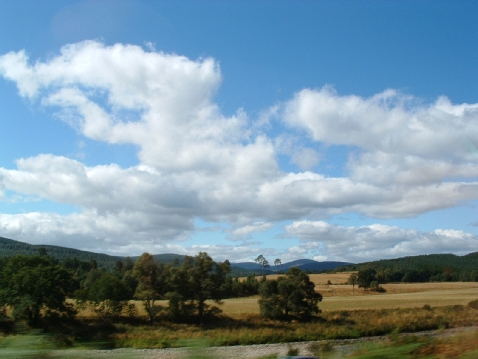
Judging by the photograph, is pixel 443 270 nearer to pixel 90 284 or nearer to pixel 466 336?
pixel 90 284

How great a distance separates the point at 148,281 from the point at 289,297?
17.3 m

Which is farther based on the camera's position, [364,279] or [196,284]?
[364,279]

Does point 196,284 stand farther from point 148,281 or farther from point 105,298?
point 105,298

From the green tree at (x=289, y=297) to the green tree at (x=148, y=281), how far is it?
42.5 feet

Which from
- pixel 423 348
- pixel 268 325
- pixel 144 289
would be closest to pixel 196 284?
pixel 144 289

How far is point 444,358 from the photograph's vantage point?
5059 mm

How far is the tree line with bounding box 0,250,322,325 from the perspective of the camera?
46.0 m

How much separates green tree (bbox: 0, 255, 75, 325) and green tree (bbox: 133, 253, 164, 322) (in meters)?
7.64

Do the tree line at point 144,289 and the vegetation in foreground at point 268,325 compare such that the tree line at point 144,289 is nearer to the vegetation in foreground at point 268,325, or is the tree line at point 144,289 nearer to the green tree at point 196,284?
the green tree at point 196,284

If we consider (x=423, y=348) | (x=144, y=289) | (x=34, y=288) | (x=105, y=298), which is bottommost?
(x=105, y=298)

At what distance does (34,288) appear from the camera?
1809 inches

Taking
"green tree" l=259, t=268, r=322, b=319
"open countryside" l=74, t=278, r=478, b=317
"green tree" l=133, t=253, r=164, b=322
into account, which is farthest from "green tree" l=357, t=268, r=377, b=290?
"green tree" l=133, t=253, r=164, b=322

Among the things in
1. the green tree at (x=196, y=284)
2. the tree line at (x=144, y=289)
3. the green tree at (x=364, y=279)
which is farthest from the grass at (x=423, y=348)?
the green tree at (x=364, y=279)

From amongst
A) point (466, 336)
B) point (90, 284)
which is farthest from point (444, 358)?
point (90, 284)
